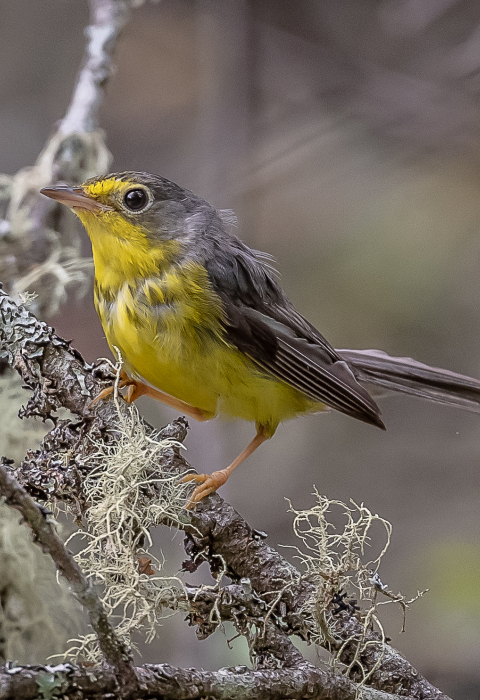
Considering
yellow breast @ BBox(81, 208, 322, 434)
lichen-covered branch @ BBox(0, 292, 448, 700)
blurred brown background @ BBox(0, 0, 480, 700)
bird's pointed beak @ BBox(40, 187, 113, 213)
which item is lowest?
lichen-covered branch @ BBox(0, 292, 448, 700)

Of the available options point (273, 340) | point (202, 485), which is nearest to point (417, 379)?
point (273, 340)

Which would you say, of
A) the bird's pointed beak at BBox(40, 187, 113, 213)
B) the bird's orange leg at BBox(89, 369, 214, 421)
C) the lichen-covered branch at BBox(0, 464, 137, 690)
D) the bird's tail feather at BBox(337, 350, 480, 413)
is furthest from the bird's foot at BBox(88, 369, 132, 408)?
the bird's tail feather at BBox(337, 350, 480, 413)

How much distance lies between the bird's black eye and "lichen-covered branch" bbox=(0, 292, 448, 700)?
0.57 m

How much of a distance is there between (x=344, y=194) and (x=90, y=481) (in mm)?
3994

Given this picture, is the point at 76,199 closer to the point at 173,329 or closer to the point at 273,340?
the point at 173,329

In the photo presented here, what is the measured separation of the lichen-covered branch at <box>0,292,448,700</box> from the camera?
161cm

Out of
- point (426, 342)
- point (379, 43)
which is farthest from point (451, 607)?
point (379, 43)

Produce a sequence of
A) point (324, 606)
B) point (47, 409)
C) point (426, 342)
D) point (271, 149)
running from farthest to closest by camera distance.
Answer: point (271, 149) → point (426, 342) → point (47, 409) → point (324, 606)

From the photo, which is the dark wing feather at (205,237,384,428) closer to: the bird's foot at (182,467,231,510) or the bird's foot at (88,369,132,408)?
the bird's foot at (88,369,132,408)

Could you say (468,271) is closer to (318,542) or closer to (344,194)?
(344,194)

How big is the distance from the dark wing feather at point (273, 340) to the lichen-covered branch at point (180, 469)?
466mm

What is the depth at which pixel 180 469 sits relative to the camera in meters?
1.75

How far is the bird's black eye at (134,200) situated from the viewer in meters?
2.27

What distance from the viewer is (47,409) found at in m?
1.78
